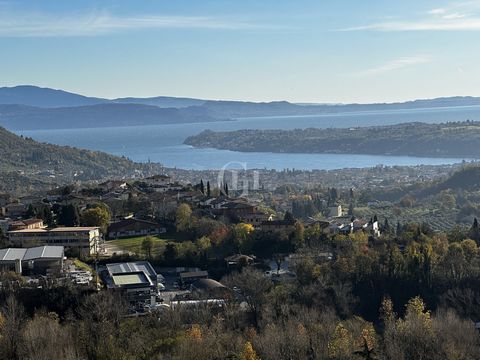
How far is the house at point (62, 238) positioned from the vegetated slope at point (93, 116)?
141312 millimetres

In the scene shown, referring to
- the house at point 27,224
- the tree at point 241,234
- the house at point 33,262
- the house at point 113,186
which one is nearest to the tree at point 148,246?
the tree at point 241,234

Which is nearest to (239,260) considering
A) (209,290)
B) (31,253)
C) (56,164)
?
(209,290)

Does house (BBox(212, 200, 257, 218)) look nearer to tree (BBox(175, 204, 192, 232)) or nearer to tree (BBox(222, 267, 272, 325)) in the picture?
tree (BBox(175, 204, 192, 232))

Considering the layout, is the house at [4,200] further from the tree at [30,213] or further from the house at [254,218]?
the house at [254,218]

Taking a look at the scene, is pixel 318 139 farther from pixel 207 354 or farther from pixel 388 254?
pixel 207 354

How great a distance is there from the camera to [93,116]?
581ft

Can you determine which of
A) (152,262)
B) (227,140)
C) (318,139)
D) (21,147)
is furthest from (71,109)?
(152,262)

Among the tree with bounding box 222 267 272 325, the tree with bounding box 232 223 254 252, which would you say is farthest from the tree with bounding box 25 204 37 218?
the tree with bounding box 222 267 272 325

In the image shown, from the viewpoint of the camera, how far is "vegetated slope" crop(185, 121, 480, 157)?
76.8 meters

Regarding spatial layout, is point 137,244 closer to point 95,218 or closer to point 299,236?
point 95,218

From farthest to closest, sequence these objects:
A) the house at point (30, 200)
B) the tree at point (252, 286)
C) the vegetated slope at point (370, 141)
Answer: the vegetated slope at point (370, 141) < the house at point (30, 200) < the tree at point (252, 286)

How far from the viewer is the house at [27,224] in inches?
831

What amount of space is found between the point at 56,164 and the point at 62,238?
4086cm

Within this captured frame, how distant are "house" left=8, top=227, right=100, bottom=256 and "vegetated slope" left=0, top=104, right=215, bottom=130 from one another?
141312 millimetres
